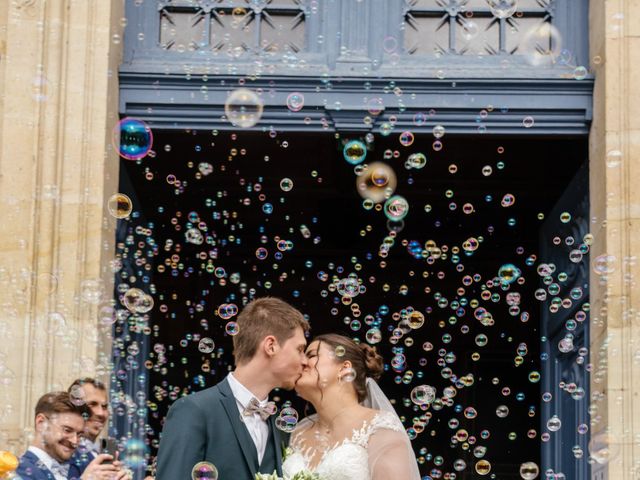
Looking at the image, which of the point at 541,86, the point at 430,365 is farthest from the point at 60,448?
the point at 430,365

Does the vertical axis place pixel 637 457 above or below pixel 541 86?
below

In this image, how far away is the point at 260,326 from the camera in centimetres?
579

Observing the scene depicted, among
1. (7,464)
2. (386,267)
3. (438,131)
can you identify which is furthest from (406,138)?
(386,267)

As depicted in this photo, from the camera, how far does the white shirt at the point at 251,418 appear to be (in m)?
5.69

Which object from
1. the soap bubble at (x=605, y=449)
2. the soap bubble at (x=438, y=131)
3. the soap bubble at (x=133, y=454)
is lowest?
the soap bubble at (x=133, y=454)

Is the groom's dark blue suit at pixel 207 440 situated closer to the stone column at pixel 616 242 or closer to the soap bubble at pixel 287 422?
the soap bubble at pixel 287 422

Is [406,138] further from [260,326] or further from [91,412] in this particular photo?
[260,326]

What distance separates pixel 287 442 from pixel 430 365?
225 inches

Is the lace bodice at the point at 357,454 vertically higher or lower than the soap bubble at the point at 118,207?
lower

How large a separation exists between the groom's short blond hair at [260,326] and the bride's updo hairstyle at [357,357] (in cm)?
97

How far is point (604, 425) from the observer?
826cm

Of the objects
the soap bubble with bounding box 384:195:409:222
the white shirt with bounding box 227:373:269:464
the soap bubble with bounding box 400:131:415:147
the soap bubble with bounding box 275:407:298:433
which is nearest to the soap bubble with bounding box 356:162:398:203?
the soap bubble with bounding box 384:195:409:222

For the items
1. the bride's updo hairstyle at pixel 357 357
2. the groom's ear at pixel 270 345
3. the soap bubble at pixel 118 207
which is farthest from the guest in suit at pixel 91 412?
the soap bubble at pixel 118 207

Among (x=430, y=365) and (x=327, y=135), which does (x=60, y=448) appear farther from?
(x=430, y=365)
